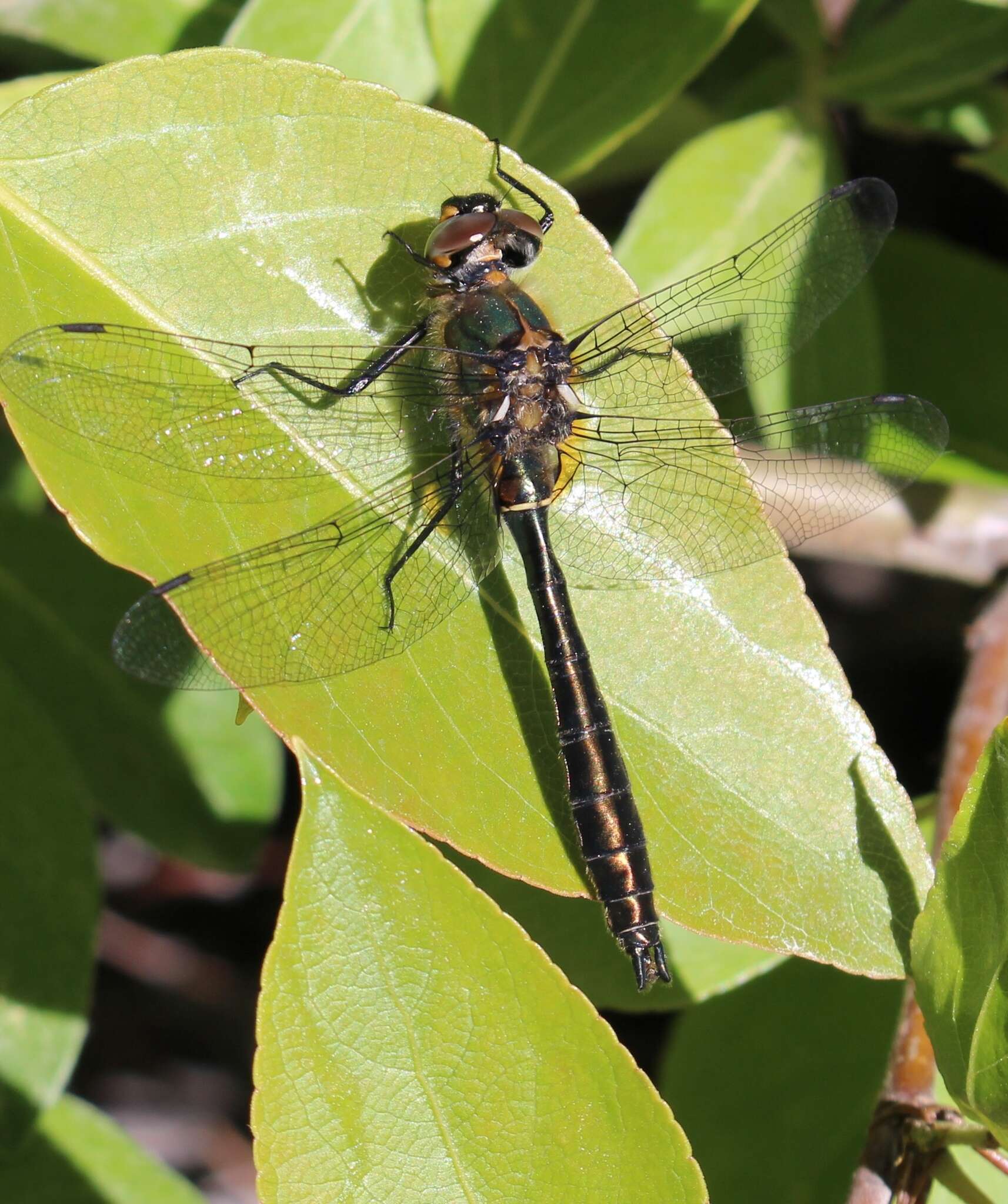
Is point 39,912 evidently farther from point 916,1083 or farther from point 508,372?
point 916,1083

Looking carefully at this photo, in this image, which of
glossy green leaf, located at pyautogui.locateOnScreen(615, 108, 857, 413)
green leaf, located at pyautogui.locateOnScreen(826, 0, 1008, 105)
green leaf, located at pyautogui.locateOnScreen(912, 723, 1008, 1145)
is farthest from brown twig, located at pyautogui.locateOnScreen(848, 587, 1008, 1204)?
green leaf, located at pyautogui.locateOnScreen(826, 0, 1008, 105)

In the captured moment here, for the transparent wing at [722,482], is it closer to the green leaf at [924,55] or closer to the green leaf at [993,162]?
the green leaf at [993,162]

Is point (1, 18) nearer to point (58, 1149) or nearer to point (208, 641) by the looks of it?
point (208, 641)

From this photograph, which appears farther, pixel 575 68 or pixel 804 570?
pixel 804 570

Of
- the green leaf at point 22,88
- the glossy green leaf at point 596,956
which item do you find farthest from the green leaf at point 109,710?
the green leaf at point 22,88

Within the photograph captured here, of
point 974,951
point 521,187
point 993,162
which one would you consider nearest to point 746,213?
point 993,162
